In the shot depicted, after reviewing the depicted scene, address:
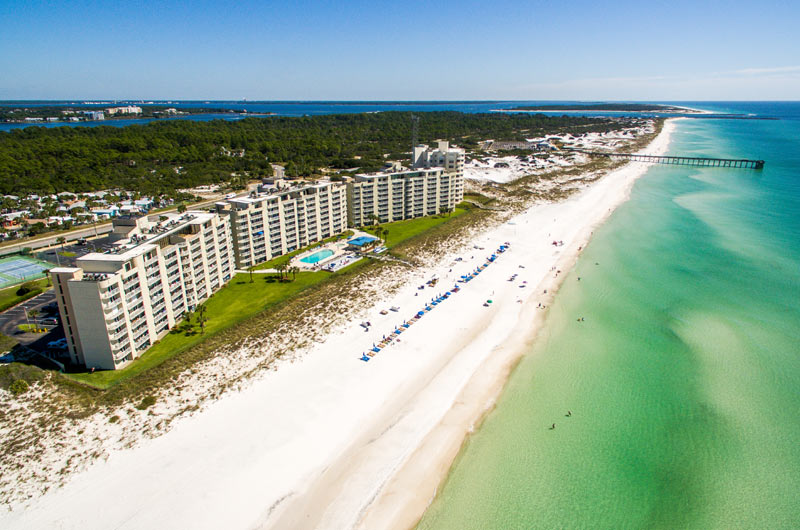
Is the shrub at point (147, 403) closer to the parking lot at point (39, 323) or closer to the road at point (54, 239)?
the parking lot at point (39, 323)

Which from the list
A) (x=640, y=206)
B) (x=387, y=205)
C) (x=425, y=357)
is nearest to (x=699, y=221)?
(x=640, y=206)

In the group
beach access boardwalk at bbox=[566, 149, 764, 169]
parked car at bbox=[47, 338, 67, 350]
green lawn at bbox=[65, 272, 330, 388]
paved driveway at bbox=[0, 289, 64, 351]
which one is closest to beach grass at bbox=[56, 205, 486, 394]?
green lawn at bbox=[65, 272, 330, 388]

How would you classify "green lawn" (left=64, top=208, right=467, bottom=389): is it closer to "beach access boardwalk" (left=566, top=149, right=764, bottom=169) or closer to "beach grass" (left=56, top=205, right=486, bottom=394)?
"beach grass" (left=56, top=205, right=486, bottom=394)

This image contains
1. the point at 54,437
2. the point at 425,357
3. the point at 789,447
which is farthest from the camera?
the point at 425,357

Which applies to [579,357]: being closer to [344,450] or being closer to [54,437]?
[344,450]

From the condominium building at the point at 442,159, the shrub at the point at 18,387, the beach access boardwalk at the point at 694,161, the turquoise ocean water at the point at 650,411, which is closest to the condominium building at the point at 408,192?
the condominium building at the point at 442,159

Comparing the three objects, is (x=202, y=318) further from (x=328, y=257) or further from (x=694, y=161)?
(x=694, y=161)
